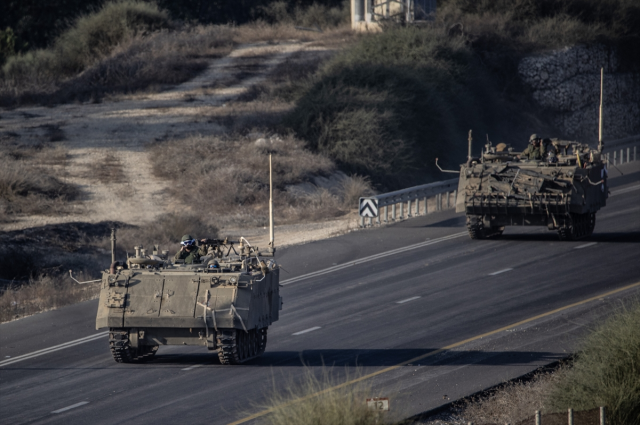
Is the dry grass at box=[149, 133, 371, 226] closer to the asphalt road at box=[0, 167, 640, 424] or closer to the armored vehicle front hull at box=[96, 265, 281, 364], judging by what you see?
the asphalt road at box=[0, 167, 640, 424]

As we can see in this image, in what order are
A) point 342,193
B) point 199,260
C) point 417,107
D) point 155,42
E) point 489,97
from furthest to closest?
1. point 155,42
2. point 489,97
3. point 417,107
4. point 342,193
5. point 199,260

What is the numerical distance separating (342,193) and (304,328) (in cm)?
1883

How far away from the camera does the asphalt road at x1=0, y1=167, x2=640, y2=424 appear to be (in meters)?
12.2

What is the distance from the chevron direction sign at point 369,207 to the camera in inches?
1032

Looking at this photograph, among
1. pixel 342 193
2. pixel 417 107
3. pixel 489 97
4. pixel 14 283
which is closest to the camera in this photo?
pixel 14 283

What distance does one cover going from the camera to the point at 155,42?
54.5 meters

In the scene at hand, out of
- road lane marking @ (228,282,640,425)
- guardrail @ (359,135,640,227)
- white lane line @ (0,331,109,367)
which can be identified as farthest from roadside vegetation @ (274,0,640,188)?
white lane line @ (0,331,109,367)

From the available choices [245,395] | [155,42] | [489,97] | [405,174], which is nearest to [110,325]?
[245,395]

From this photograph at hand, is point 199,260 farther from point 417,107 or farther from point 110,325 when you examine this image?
point 417,107

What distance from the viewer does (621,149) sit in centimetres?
3788

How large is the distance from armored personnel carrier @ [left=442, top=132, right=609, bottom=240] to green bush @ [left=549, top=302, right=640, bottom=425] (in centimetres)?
1046

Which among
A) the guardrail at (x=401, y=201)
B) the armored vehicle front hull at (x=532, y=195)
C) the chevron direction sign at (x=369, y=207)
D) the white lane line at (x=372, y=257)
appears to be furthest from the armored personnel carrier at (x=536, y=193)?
the guardrail at (x=401, y=201)

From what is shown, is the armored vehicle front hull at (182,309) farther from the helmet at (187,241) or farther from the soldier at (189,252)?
the helmet at (187,241)

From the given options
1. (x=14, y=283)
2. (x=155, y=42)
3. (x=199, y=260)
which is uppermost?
(x=155, y=42)
